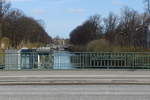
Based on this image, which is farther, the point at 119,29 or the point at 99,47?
the point at 119,29

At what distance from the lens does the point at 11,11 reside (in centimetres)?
9631

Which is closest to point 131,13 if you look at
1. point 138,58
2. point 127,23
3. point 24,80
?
point 127,23

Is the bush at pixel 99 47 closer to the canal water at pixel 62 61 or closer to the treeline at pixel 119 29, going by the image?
the canal water at pixel 62 61

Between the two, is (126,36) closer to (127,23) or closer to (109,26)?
(127,23)

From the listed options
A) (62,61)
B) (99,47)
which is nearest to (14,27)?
(99,47)

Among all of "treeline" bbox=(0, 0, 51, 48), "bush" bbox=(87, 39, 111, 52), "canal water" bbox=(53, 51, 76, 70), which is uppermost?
"treeline" bbox=(0, 0, 51, 48)

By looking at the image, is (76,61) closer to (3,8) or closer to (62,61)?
(62,61)

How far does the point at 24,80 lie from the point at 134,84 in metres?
5.14

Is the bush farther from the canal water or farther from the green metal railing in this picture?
the canal water

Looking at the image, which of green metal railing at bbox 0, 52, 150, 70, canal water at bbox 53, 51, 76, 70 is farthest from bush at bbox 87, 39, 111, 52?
canal water at bbox 53, 51, 76, 70

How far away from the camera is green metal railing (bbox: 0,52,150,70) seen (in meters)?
24.2

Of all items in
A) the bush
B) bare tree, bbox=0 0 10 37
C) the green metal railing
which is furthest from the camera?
bare tree, bbox=0 0 10 37

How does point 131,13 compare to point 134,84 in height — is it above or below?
above

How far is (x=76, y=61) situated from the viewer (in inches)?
964
